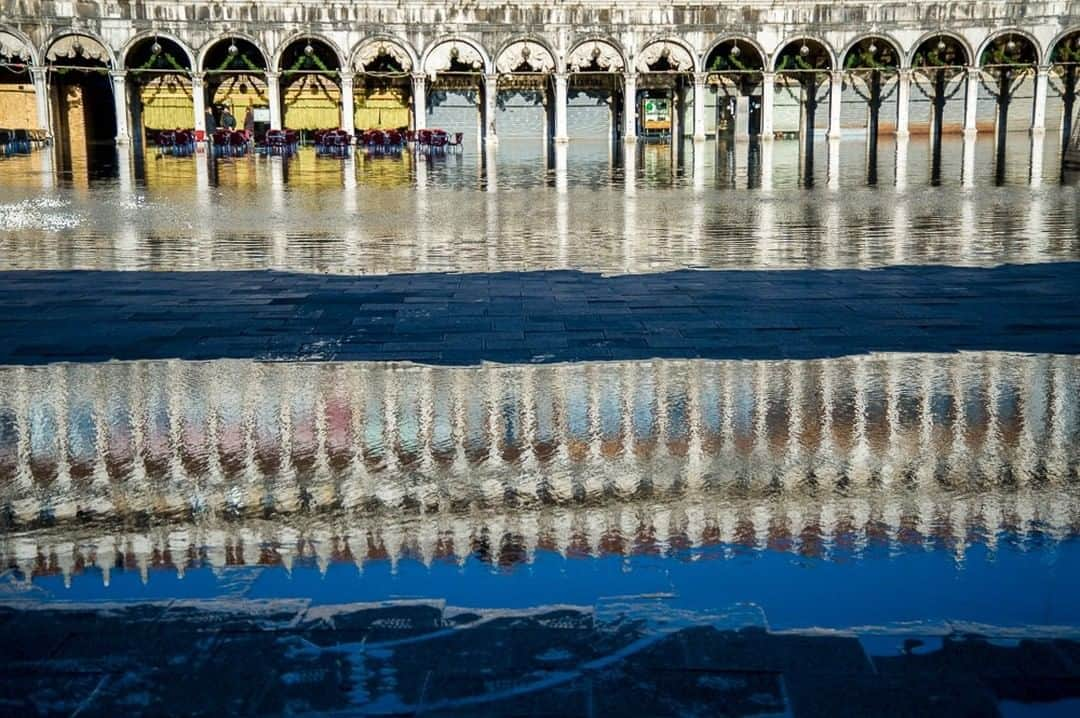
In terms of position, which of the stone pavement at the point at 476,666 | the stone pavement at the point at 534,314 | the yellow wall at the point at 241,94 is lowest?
the stone pavement at the point at 476,666

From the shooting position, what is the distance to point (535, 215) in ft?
61.7

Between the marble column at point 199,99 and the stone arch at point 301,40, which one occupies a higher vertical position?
the stone arch at point 301,40

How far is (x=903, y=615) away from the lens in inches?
156

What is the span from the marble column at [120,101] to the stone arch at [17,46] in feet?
9.07

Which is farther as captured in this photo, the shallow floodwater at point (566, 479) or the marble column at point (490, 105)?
the marble column at point (490, 105)

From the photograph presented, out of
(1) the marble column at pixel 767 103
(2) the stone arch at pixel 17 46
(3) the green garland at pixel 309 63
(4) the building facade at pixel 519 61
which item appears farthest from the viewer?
(1) the marble column at pixel 767 103

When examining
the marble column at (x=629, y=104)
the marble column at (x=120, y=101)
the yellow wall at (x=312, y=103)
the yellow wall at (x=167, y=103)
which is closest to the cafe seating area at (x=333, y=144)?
the marble column at (x=120, y=101)

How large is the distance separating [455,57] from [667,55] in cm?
920

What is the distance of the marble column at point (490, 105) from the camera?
1975 inches

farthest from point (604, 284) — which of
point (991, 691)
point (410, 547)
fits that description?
point (991, 691)

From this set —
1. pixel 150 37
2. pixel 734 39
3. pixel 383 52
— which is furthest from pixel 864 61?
pixel 150 37

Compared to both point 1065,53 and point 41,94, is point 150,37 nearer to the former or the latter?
point 41,94

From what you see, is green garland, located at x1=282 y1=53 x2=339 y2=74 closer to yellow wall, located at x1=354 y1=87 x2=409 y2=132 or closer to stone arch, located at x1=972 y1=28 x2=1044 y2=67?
yellow wall, located at x1=354 y1=87 x2=409 y2=132

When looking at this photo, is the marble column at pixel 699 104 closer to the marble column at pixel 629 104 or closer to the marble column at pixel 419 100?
the marble column at pixel 629 104
